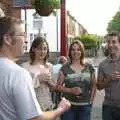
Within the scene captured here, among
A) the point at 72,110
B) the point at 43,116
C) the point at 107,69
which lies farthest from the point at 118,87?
the point at 43,116

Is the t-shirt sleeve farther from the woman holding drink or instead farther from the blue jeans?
the blue jeans

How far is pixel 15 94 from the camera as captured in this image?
2850 mm

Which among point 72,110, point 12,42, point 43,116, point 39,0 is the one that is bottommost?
point 72,110

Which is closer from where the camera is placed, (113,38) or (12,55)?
(12,55)

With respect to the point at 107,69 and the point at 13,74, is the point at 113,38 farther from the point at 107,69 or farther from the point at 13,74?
the point at 13,74

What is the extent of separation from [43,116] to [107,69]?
2737 millimetres

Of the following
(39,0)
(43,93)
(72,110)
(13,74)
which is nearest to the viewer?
(13,74)

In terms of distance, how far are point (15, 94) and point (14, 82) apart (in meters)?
0.07

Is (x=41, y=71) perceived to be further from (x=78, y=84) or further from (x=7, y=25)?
(x=7, y=25)

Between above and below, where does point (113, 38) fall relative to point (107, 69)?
above

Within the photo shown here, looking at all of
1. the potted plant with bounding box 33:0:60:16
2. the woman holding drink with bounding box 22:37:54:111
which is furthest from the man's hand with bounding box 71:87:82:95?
the potted plant with bounding box 33:0:60:16

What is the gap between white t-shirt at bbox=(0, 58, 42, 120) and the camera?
9.32ft

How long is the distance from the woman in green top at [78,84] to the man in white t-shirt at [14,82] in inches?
110

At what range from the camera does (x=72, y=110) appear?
233 inches
